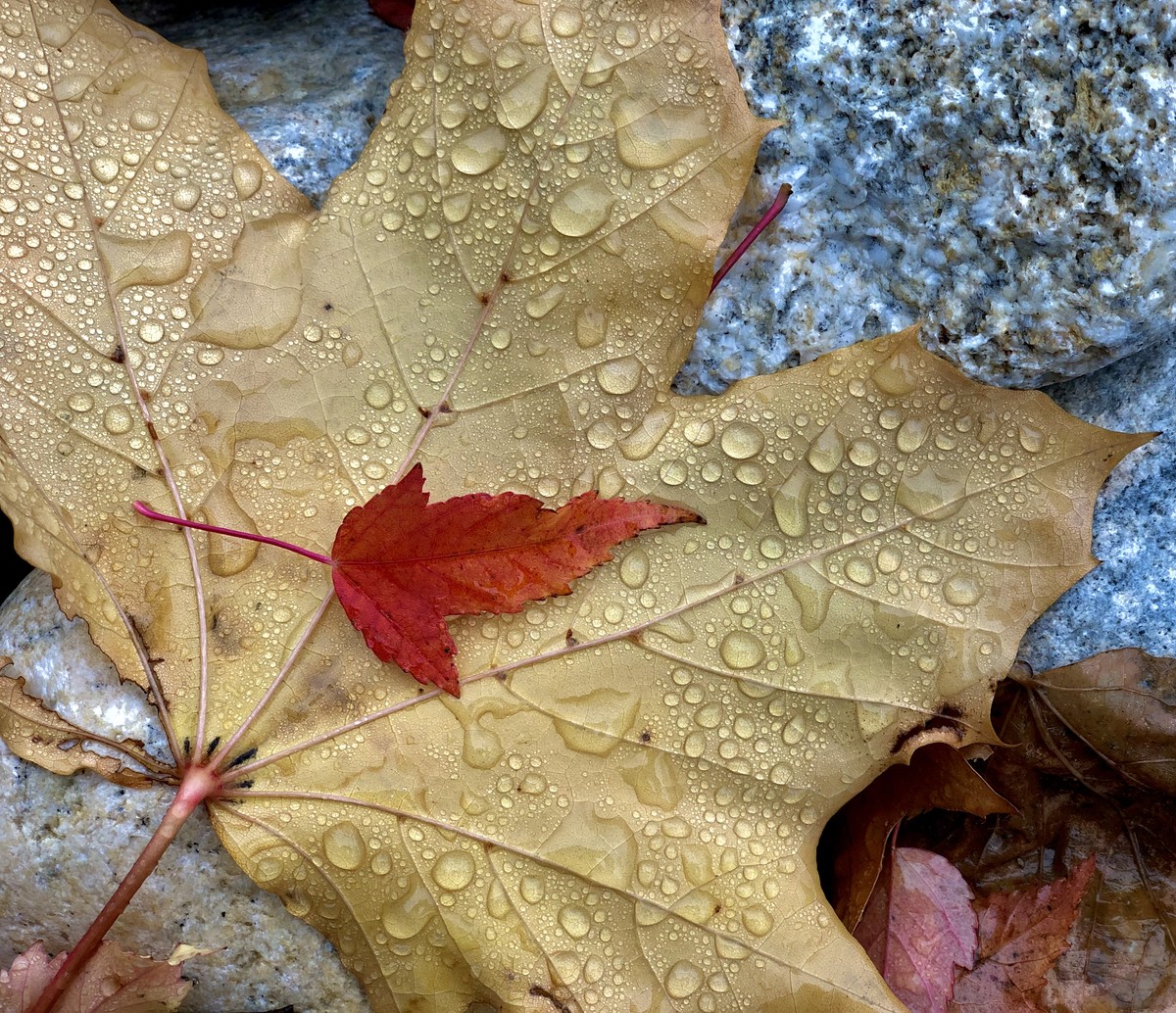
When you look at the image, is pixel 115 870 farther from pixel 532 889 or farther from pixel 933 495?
pixel 933 495

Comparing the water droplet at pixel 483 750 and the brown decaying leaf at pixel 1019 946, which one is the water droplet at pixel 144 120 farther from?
the brown decaying leaf at pixel 1019 946

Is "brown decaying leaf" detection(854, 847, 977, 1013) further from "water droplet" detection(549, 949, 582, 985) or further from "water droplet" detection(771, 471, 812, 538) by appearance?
"water droplet" detection(771, 471, 812, 538)

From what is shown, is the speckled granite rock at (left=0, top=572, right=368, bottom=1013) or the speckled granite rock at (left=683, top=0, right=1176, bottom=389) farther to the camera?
the speckled granite rock at (left=0, top=572, right=368, bottom=1013)

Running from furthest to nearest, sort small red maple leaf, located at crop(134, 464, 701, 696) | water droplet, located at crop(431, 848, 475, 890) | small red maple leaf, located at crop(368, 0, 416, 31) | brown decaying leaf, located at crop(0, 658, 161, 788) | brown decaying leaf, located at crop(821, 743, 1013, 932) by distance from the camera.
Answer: small red maple leaf, located at crop(368, 0, 416, 31)
brown decaying leaf, located at crop(821, 743, 1013, 932)
brown decaying leaf, located at crop(0, 658, 161, 788)
water droplet, located at crop(431, 848, 475, 890)
small red maple leaf, located at crop(134, 464, 701, 696)

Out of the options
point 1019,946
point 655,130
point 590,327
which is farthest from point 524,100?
point 1019,946

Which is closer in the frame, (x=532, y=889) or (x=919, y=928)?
(x=532, y=889)

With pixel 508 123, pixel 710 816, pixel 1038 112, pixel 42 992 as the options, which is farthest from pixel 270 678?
pixel 1038 112

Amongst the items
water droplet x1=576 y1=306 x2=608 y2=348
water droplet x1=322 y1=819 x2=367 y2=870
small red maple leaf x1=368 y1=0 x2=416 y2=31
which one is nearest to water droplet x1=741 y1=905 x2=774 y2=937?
water droplet x1=322 y1=819 x2=367 y2=870

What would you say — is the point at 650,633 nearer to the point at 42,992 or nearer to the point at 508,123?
the point at 508,123
